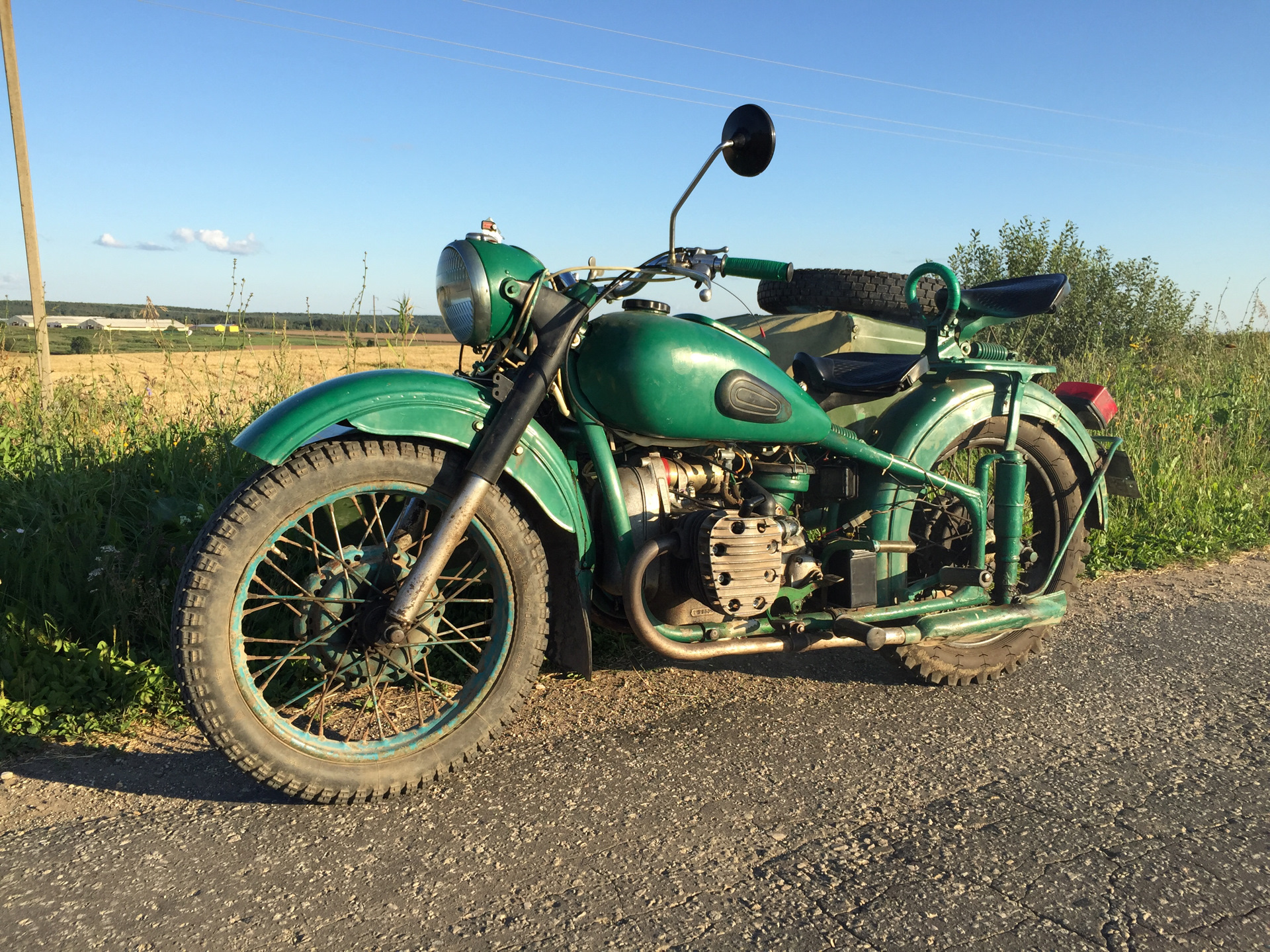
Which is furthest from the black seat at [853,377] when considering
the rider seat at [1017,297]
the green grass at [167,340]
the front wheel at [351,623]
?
the green grass at [167,340]

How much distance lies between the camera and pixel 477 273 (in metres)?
2.84

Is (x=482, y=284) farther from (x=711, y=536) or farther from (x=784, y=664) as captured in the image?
(x=784, y=664)

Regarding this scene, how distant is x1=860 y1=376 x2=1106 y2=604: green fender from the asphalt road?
0.61 metres

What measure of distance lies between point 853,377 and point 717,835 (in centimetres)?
181

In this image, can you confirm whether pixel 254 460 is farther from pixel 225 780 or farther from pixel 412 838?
pixel 412 838

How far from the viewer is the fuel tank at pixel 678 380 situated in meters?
2.97

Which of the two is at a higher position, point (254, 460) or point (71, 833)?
point (254, 460)

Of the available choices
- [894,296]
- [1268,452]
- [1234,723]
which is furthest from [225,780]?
[1268,452]

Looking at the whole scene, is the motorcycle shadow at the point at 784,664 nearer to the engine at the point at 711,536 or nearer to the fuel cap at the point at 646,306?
the engine at the point at 711,536

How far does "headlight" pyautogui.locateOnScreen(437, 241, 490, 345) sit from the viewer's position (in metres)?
2.84

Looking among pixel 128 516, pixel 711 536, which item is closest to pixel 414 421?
pixel 711 536

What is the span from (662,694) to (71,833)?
190cm

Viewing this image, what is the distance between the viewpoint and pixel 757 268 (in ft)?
10.3

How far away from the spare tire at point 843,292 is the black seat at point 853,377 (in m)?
1.21
